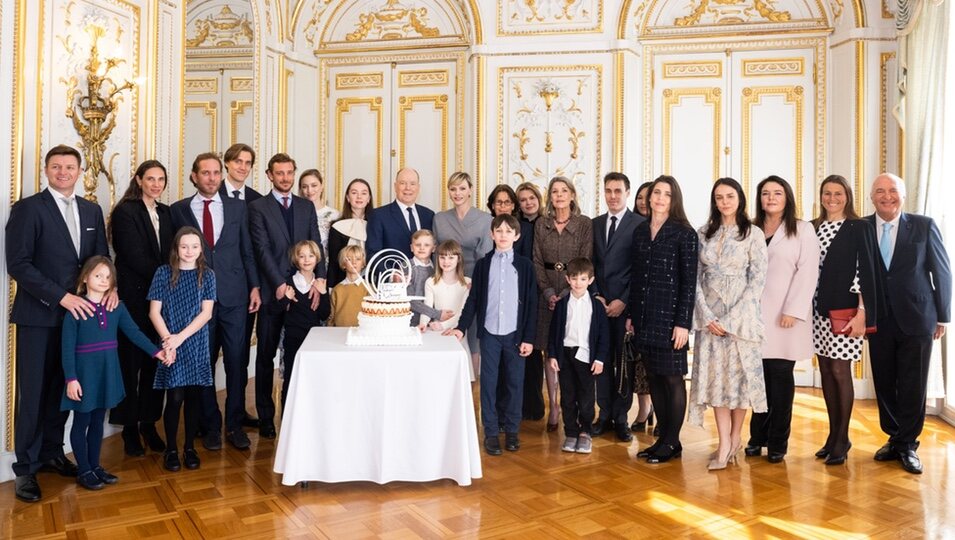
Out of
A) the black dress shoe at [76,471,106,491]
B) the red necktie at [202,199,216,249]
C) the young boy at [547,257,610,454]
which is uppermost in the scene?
the red necktie at [202,199,216,249]

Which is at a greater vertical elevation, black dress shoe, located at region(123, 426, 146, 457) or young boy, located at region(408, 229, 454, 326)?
young boy, located at region(408, 229, 454, 326)

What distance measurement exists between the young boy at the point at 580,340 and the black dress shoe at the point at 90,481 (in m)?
2.25

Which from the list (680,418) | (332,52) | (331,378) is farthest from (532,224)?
(332,52)

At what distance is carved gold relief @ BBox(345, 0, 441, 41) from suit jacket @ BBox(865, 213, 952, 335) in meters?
4.40

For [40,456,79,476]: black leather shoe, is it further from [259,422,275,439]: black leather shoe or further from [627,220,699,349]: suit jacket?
[627,220,699,349]: suit jacket

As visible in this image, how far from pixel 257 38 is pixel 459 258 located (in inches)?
125

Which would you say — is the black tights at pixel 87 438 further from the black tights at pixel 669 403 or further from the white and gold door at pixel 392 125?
the white and gold door at pixel 392 125

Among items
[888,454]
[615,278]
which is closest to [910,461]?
[888,454]

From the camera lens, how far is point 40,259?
11.4ft

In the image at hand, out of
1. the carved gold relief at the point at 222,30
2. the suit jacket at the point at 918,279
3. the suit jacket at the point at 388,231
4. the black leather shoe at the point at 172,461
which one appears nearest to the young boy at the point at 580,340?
the suit jacket at the point at 388,231

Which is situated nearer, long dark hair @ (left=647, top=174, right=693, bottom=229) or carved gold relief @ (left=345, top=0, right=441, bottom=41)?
long dark hair @ (left=647, top=174, right=693, bottom=229)

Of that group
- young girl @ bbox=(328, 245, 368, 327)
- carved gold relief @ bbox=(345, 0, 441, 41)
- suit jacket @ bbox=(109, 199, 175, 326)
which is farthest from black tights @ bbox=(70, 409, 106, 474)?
carved gold relief @ bbox=(345, 0, 441, 41)

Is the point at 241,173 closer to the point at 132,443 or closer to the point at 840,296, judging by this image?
the point at 132,443

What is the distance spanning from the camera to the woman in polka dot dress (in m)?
3.82
